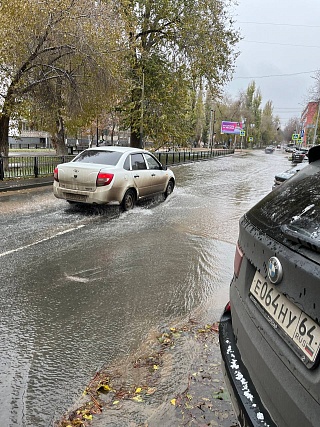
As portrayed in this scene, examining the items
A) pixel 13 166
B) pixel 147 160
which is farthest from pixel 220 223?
pixel 13 166

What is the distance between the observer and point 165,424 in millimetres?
2482

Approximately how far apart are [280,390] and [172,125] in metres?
23.0

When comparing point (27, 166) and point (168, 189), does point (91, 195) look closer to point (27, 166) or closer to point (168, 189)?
point (168, 189)

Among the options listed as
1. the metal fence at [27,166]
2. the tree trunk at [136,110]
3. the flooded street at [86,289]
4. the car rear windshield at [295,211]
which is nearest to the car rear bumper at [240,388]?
the car rear windshield at [295,211]

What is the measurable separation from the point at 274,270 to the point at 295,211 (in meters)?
0.36

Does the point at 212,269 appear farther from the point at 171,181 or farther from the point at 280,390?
the point at 171,181

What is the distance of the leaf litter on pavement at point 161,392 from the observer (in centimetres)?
253

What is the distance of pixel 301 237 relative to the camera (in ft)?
5.32

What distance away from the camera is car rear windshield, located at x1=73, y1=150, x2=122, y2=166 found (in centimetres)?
941

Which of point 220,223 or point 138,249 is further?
point 220,223

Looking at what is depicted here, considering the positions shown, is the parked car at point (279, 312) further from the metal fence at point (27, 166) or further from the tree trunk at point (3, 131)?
the tree trunk at point (3, 131)

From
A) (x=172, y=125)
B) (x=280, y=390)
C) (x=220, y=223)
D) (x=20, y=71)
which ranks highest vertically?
(x=20, y=71)

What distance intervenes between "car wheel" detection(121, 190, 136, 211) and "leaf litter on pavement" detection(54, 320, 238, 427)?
6171 mm

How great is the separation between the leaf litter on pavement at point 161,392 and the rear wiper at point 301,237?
1.47m
